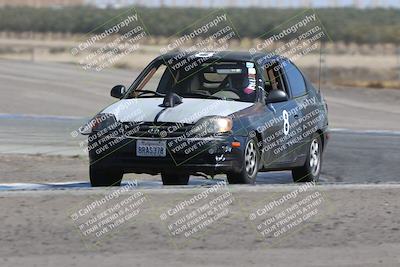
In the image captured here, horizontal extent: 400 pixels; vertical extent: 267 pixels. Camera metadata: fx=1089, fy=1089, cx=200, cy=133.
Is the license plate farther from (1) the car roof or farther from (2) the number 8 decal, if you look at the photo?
(2) the number 8 decal

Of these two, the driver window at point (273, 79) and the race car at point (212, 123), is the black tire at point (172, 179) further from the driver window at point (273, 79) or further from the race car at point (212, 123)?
the driver window at point (273, 79)

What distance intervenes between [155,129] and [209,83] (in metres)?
1.45

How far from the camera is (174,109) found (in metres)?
11.6

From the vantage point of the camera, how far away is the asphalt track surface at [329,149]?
14234 mm

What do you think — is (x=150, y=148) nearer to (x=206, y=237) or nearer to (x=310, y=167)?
(x=310, y=167)

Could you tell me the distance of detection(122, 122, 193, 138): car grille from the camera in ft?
36.9

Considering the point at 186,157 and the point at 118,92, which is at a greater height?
the point at 118,92

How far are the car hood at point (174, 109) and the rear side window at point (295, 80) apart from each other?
4.13 ft

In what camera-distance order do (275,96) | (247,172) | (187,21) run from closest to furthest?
1. (247,172)
2. (275,96)
3. (187,21)

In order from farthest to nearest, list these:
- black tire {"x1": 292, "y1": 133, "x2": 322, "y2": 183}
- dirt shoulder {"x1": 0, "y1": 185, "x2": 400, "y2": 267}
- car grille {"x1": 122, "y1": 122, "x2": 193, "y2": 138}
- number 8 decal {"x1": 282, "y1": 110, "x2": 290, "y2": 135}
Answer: black tire {"x1": 292, "y1": 133, "x2": 322, "y2": 183}, number 8 decal {"x1": 282, "y1": 110, "x2": 290, "y2": 135}, car grille {"x1": 122, "y1": 122, "x2": 193, "y2": 138}, dirt shoulder {"x1": 0, "y1": 185, "x2": 400, "y2": 267}

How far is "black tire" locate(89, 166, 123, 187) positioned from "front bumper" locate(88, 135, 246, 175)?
0.87ft
